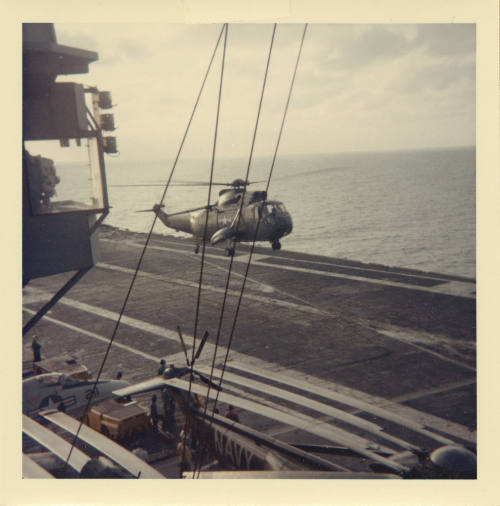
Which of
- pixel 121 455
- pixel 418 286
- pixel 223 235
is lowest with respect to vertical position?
pixel 418 286

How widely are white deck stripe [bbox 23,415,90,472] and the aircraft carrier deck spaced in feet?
12.2

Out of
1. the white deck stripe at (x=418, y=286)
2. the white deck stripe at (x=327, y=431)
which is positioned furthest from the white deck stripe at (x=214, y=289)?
the white deck stripe at (x=327, y=431)

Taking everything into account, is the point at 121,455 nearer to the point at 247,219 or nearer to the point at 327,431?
the point at 327,431

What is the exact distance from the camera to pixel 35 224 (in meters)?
11.6

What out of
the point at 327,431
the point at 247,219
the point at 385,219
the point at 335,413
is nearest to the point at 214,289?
the point at 247,219

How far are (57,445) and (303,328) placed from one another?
16.6 m

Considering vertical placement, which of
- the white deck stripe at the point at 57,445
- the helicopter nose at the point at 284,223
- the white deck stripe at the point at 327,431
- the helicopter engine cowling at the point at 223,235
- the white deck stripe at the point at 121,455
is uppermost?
the helicopter nose at the point at 284,223

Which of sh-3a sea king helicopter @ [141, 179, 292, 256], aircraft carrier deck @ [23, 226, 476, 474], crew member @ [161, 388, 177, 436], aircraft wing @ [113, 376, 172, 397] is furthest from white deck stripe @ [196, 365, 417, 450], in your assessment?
sh-3a sea king helicopter @ [141, 179, 292, 256]

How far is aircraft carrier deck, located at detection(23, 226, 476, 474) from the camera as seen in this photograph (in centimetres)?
1847

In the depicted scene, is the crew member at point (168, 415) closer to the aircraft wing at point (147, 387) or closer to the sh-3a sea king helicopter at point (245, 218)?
the aircraft wing at point (147, 387)

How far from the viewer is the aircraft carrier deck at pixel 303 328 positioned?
1847cm

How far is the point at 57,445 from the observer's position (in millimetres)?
9766

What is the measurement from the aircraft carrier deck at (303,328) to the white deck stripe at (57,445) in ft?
12.2

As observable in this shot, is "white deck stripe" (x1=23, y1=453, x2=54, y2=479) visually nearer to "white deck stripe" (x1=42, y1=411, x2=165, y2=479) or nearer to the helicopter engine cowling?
"white deck stripe" (x1=42, y1=411, x2=165, y2=479)
